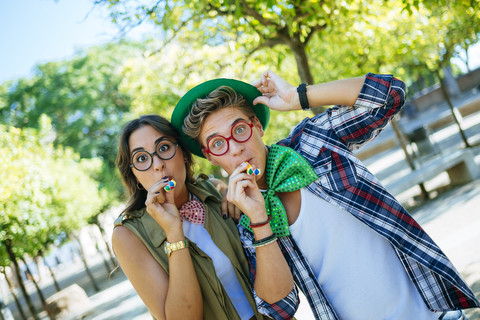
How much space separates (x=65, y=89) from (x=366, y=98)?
28.5 m

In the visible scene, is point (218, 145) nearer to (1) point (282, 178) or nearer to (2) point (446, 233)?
(1) point (282, 178)

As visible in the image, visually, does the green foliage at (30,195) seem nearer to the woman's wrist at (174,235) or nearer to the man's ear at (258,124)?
the woman's wrist at (174,235)

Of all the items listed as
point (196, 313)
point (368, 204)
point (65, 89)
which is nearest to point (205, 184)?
point (196, 313)

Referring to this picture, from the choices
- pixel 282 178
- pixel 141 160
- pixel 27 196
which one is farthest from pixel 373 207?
pixel 27 196

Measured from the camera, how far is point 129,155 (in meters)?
2.59

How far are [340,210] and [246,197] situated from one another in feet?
1.74

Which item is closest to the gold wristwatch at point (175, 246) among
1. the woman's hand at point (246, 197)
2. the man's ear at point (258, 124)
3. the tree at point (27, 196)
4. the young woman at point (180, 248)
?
the young woman at point (180, 248)

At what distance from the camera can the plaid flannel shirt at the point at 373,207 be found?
2057 mm

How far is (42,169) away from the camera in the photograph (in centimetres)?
1265

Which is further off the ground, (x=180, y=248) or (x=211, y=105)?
(x=211, y=105)

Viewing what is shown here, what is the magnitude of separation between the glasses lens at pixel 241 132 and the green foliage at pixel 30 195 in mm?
9616

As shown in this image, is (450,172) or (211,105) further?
(450,172)

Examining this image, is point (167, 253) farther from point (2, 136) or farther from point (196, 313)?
point (2, 136)

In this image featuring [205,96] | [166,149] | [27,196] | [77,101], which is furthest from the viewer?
[77,101]
